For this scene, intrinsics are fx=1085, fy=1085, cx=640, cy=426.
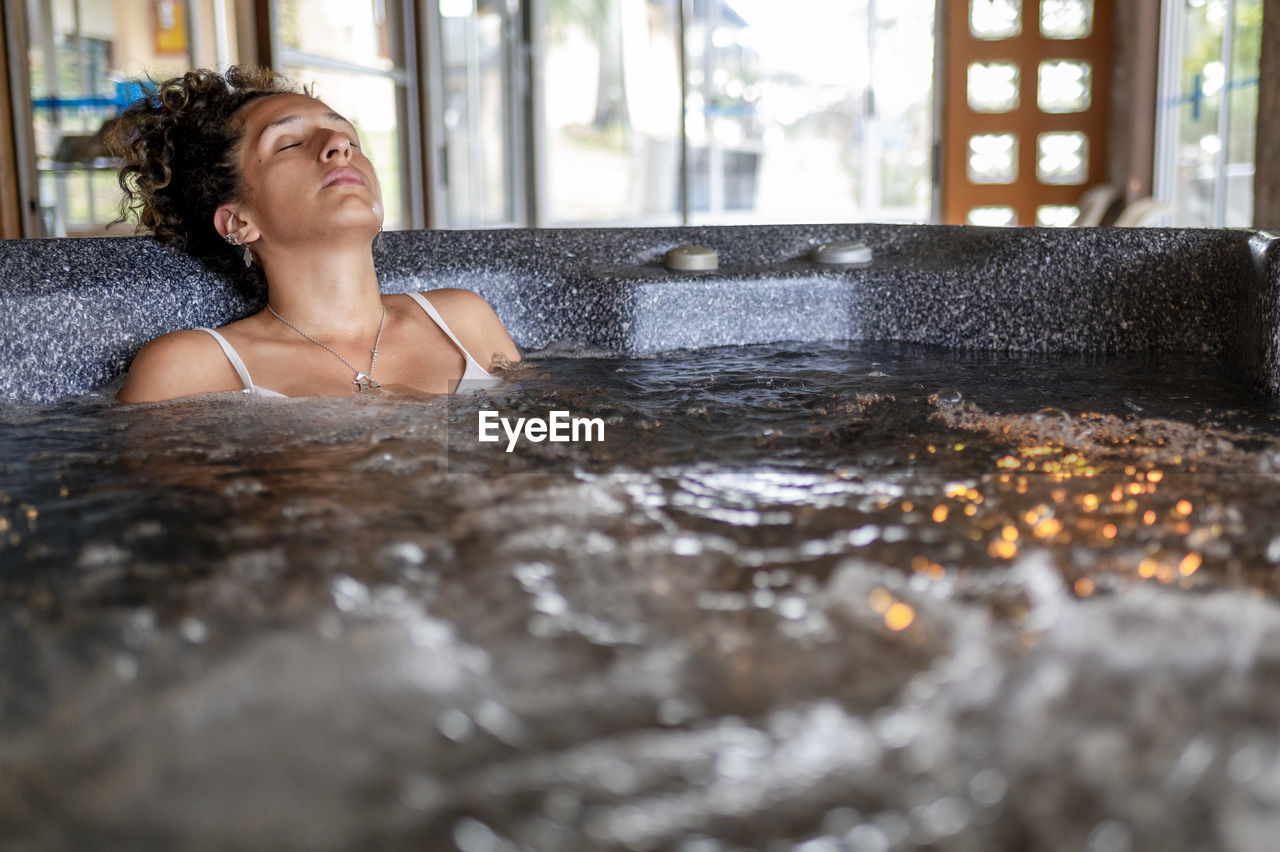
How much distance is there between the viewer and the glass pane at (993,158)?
5629 mm

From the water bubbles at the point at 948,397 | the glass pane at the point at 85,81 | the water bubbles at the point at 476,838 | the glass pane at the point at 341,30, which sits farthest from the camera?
the glass pane at the point at 341,30

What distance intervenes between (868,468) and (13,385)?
1.31 meters

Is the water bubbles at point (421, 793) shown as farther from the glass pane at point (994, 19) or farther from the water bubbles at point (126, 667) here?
the glass pane at point (994, 19)

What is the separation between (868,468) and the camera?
3.02 ft

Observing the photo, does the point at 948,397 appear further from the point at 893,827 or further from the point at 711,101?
the point at 711,101

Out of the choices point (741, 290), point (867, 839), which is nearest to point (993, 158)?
point (741, 290)

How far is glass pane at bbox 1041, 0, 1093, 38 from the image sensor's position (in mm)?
5441

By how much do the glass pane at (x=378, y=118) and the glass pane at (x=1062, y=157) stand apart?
10.6 ft

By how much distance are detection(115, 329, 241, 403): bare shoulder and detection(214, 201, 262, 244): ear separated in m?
0.19

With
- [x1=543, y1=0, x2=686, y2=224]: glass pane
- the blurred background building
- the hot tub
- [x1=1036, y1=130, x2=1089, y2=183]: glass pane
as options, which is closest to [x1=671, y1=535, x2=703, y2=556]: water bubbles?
the hot tub

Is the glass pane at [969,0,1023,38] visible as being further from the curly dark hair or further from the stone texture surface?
the curly dark hair

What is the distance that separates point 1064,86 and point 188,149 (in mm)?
4964

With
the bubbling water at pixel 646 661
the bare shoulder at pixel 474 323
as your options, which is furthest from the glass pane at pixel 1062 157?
the bubbling water at pixel 646 661

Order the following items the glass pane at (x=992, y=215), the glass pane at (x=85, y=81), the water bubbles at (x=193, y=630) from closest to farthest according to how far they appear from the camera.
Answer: the water bubbles at (x=193, y=630)
the glass pane at (x=85, y=81)
the glass pane at (x=992, y=215)
